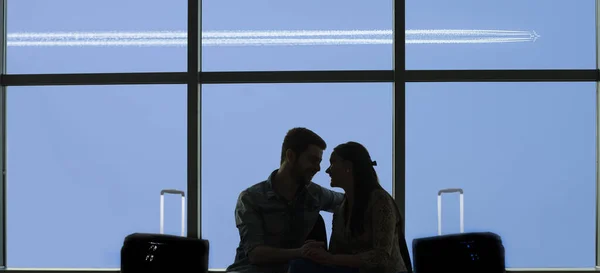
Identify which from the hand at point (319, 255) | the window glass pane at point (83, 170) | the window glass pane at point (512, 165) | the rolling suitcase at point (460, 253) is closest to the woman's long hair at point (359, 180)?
the hand at point (319, 255)

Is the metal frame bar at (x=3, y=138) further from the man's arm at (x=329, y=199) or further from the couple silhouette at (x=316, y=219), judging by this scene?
the man's arm at (x=329, y=199)

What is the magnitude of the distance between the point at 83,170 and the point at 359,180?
88.3 inches

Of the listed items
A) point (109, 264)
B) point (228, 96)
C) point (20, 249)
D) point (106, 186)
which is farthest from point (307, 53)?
point (20, 249)

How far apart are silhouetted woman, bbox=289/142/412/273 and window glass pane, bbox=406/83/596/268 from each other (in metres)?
1.31

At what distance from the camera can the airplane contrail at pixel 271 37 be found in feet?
14.1

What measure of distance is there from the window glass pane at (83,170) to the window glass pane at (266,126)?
0.28m

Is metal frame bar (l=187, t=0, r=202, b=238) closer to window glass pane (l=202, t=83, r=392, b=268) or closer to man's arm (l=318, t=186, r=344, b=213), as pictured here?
window glass pane (l=202, t=83, r=392, b=268)

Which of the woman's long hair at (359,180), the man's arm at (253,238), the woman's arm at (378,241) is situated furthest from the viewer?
the man's arm at (253,238)

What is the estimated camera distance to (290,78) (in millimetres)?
4285

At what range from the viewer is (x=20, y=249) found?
177 inches

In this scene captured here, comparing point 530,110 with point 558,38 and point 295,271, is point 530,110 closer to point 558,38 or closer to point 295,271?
point 558,38

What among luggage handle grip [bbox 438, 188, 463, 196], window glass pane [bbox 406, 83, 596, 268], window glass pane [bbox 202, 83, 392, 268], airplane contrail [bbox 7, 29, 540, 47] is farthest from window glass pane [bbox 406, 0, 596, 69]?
luggage handle grip [bbox 438, 188, 463, 196]

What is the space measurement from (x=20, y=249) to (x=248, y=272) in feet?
6.99

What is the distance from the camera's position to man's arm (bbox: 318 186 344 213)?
3.45 m
